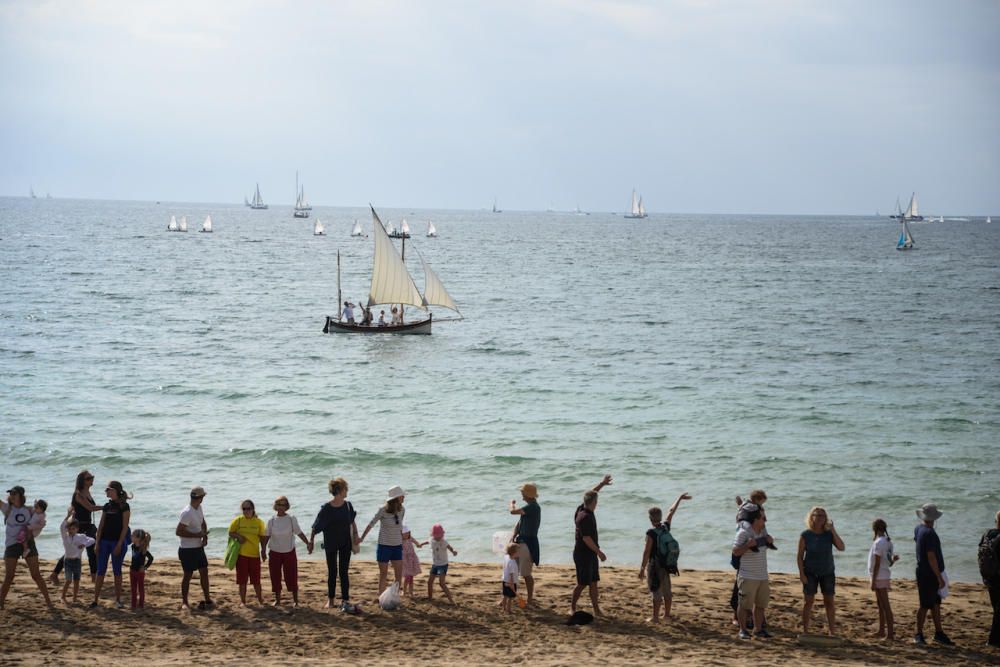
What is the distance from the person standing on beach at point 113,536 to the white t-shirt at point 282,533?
155 cm

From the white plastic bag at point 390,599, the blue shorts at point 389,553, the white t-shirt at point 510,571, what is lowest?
the white plastic bag at point 390,599

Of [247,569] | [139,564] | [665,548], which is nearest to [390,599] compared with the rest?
[247,569]

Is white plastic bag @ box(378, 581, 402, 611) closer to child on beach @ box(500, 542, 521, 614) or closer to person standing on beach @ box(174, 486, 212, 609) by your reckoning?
child on beach @ box(500, 542, 521, 614)

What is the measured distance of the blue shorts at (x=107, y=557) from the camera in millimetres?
11586

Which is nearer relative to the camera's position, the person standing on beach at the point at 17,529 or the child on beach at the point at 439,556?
the person standing on beach at the point at 17,529

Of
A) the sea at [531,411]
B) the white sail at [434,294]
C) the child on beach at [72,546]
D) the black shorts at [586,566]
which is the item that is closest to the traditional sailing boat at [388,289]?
the white sail at [434,294]

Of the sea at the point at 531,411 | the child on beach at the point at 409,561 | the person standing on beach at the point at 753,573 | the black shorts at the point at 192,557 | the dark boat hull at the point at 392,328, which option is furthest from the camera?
the dark boat hull at the point at 392,328

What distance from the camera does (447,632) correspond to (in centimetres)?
1114

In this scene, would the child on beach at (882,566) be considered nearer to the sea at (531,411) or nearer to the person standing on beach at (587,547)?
the person standing on beach at (587,547)

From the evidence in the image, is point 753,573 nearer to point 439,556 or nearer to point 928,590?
point 928,590

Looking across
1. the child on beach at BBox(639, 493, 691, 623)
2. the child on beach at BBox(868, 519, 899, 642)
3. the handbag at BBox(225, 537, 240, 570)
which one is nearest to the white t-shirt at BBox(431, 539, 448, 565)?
the handbag at BBox(225, 537, 240, 570)

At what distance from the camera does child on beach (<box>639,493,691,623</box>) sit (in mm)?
11047

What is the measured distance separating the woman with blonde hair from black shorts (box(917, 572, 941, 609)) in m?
6.49

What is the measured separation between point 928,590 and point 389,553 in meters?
5.74
